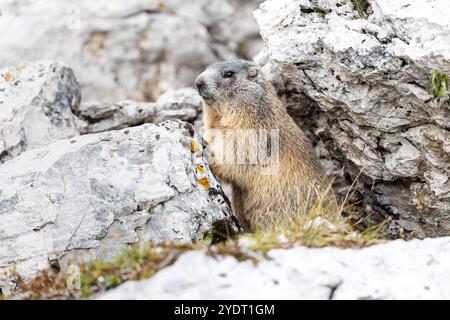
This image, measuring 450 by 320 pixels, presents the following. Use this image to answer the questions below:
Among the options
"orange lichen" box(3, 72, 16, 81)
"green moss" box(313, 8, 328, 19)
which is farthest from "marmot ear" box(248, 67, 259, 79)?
"orange lichen" box(3, 72, 16, 81)

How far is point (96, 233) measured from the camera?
8.52 meters

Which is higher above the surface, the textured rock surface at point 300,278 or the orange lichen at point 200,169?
the textured rock surface at point 300,278

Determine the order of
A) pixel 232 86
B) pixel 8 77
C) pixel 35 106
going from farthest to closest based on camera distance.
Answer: pixel 8 77
pixel 35 106
pixel 232 86

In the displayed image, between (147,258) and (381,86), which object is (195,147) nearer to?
(381,86)

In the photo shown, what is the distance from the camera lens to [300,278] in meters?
6.47

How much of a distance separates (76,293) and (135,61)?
30.7 ft

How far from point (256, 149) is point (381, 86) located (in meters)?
2.03

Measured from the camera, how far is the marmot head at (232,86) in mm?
10367

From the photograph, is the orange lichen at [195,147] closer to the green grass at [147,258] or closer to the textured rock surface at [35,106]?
the textured rock surface at [35,106]

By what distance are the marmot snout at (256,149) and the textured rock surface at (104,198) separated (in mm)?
829

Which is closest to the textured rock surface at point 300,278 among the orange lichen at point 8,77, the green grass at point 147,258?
the green grass at point 147,258

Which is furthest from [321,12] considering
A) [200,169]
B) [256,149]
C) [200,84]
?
[200,169]

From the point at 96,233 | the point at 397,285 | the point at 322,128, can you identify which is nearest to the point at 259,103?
the point at 322,128

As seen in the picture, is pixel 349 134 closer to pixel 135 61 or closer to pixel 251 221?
pixel 251 221
